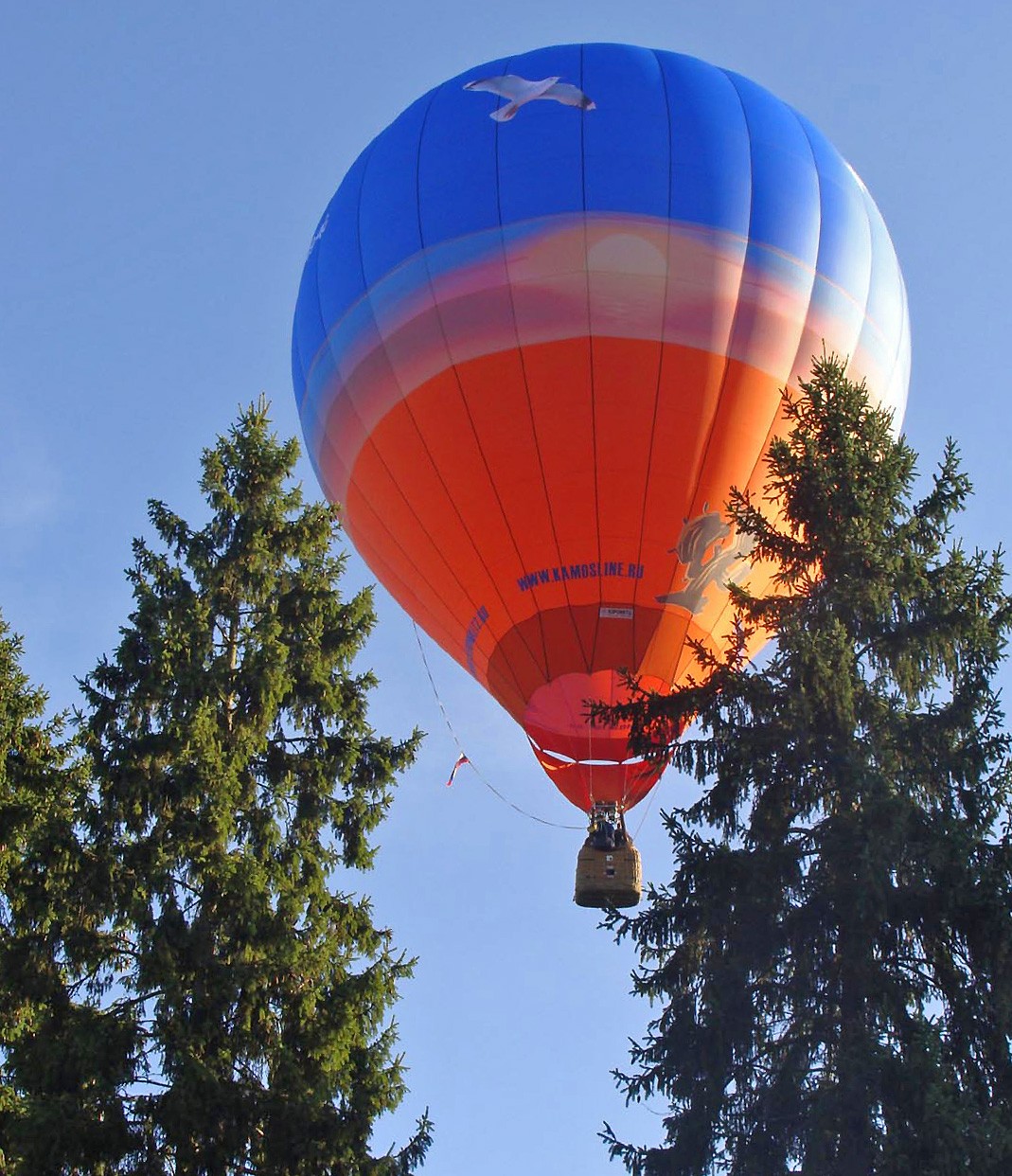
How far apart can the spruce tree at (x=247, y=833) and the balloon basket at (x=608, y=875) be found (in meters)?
4.85

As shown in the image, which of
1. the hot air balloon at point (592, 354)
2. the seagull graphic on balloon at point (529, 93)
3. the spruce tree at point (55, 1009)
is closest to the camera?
the spruce tree at point (55, 1009)

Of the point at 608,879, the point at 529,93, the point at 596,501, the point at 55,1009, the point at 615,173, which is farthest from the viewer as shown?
the point at 529,93

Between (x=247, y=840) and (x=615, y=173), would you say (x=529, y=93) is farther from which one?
(x=247, y=840)

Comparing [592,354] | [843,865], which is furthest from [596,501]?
[843,865]

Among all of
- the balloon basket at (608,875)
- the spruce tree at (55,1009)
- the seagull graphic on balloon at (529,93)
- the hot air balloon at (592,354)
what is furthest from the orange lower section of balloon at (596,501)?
the spruce tree at (55,1009)

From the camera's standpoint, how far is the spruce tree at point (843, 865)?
14.1 metres

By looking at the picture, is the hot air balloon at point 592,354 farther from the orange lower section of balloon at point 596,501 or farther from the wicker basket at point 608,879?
the wicker basket at point 608,879

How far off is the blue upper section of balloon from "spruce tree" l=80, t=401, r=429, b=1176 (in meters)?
5.79

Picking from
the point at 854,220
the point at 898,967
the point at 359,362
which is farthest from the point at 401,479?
the point at 898,967

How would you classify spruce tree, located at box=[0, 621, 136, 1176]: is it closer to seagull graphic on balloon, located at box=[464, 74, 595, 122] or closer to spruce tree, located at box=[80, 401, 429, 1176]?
spruce tree, located at box=[80, 401, 429, 1176]

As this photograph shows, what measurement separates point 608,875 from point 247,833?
606 cm

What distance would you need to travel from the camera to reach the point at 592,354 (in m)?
20.8

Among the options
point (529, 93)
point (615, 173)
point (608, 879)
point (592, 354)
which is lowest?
point (608, 879)

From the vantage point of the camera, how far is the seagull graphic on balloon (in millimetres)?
21750
